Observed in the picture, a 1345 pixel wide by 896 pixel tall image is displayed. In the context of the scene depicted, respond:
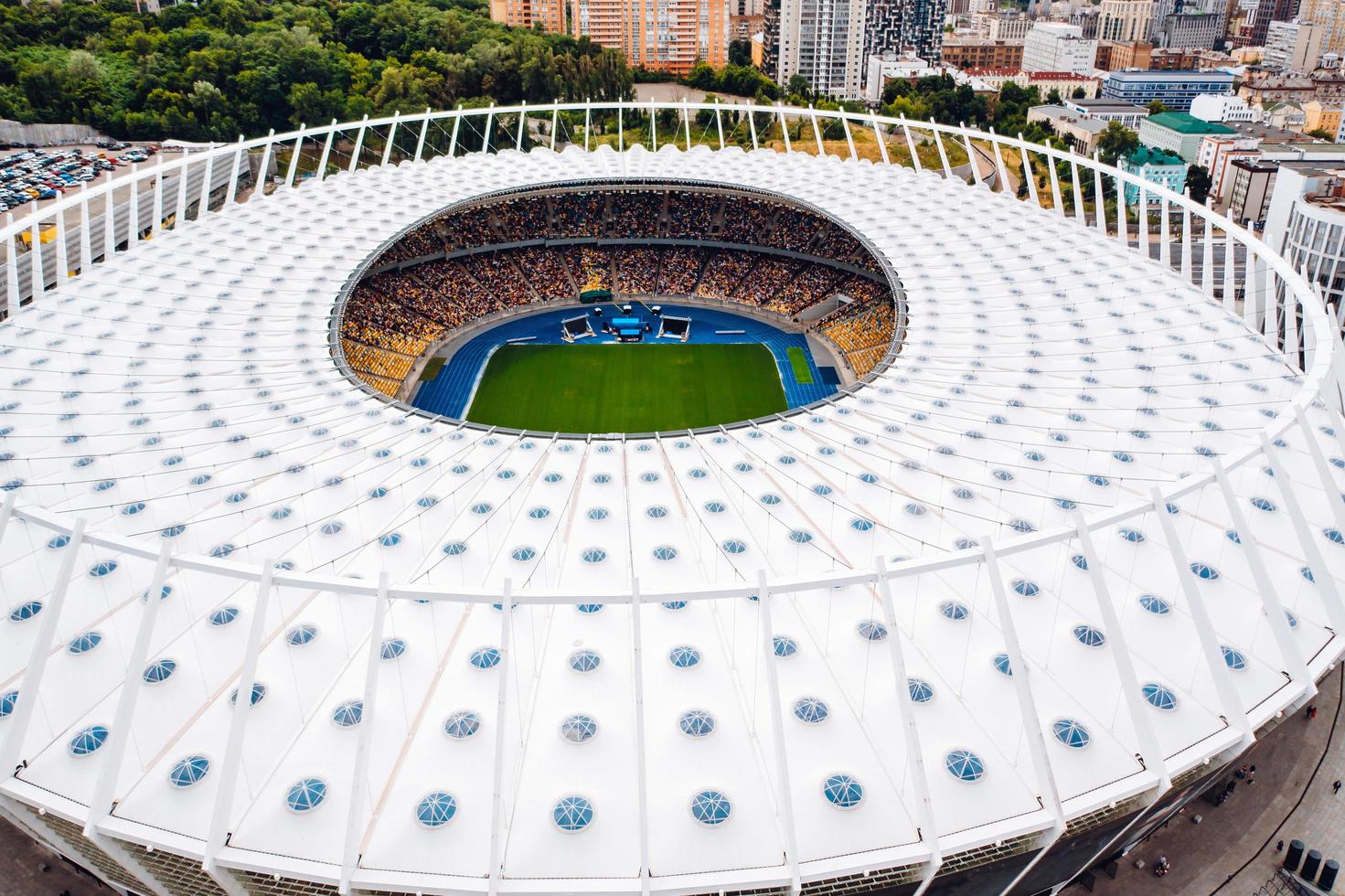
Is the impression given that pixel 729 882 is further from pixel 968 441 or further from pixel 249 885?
pixel 968 441

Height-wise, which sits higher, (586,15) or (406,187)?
(586,15)

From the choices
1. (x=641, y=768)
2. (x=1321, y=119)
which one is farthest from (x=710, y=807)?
(x=1321, y=119)

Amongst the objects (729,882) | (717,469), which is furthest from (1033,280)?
(729,882)

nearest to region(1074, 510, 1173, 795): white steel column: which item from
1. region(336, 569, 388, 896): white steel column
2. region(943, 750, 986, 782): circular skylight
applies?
region(943, 750, 986, 782): circular skylight

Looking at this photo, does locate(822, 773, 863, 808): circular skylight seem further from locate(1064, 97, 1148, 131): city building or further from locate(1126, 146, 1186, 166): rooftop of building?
locate(1064, 97, 1148, 131): city building

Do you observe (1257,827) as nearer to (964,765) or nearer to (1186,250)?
(964,765)

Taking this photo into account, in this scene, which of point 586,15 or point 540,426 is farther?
point 586,15
